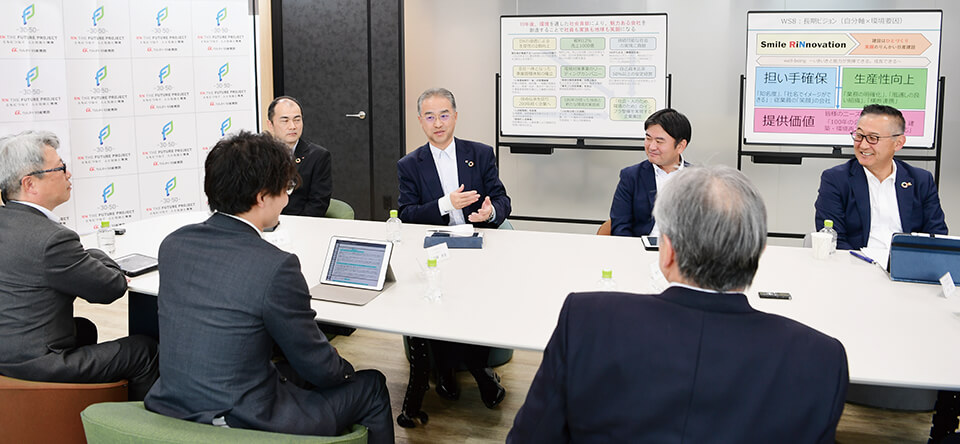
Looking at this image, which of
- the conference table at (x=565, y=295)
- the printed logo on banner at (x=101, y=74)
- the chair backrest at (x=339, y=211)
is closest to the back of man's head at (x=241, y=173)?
the conference table at (x=565, y=295)

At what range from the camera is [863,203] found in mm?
3773

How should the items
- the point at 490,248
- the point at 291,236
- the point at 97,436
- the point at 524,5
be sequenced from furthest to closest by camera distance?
the point at 524,5 < the point at 291,236 < the point at 490,248 < the point at 97,436

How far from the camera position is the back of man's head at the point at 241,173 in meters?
2.22

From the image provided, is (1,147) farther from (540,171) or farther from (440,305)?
(540,171)

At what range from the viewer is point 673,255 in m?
1.56

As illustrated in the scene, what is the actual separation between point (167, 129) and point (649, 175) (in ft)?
11.0

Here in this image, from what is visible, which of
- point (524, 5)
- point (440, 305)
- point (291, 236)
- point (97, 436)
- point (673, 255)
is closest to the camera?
point (673, 255)

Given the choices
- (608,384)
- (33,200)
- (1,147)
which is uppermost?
(1,147)

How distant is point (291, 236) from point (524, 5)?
3.62m

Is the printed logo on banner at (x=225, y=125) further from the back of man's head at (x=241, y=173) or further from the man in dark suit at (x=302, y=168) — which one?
the back of man's head at (x=241, y=173)

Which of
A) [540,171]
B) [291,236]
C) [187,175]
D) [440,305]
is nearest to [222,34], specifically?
[187,175]

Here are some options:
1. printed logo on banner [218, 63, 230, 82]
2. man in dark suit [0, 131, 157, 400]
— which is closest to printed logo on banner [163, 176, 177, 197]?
printed logo on banner [218, 63, 230, 82]

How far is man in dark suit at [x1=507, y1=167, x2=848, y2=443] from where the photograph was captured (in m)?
1.46

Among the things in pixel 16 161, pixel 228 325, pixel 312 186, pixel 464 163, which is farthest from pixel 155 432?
pixel 312 186
